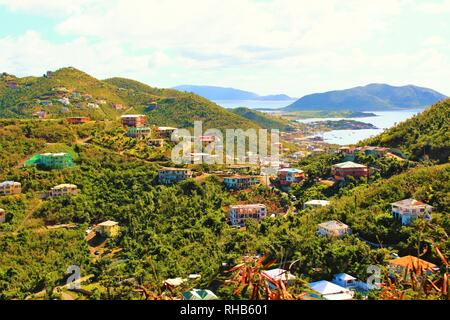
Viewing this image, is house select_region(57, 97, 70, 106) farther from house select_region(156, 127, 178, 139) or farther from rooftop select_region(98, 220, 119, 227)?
rooftop select_region(98, 220, 119, 227)

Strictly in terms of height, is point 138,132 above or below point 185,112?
below

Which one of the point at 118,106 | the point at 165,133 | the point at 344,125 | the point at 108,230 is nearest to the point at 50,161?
the point at 108,230

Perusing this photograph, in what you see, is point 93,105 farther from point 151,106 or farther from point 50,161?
point 50,161

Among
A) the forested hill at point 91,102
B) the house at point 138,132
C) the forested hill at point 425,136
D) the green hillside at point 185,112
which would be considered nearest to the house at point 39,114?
the forested hill at point 91,102

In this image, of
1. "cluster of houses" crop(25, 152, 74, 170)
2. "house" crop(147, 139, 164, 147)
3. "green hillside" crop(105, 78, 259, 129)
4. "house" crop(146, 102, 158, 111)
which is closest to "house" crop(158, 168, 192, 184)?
"cluster of houses" crop(25, 152, 74, 170)
